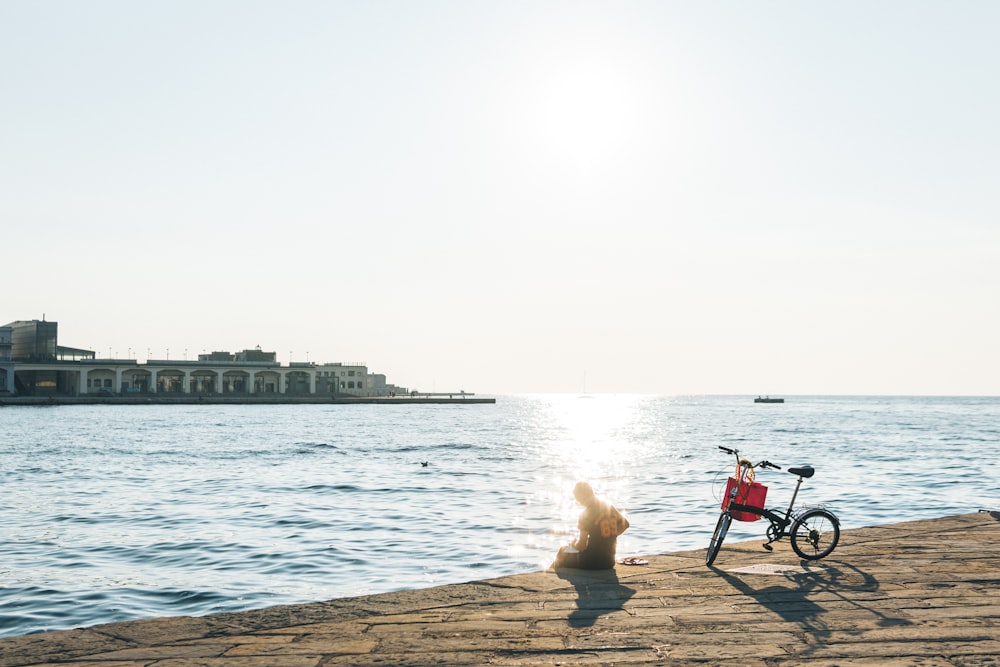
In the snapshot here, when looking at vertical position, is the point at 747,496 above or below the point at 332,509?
above

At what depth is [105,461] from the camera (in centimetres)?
4684

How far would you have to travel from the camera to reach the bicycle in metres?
11.5

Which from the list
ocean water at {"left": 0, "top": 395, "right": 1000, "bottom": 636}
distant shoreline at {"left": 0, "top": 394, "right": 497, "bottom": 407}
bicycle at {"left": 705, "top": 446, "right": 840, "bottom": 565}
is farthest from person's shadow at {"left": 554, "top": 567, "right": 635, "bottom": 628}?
distant shoreline at {"left": 0, "top": 394, "right": 497, "bottom": 407}

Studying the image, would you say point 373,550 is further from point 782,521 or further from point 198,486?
point 198,486

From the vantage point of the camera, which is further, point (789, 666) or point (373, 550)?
point (373, 550)

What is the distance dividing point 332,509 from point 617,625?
20.4 metres

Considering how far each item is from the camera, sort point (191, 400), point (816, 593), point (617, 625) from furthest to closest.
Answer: point (191, 400)
point (816, 593)
point (617, 625)

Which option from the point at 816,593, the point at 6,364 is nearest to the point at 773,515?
the point at 816,593

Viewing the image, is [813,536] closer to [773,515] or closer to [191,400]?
[773,515]

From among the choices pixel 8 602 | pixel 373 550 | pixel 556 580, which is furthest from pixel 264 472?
pixel 556 580

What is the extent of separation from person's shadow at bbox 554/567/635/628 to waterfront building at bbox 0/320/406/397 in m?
160

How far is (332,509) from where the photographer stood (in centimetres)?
2692

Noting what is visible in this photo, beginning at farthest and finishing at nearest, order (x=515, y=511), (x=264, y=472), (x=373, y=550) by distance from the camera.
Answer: (x=264, y=472)
(x=515, y=511)
(x=373, y=550)

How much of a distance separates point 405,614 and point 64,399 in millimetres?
158449
